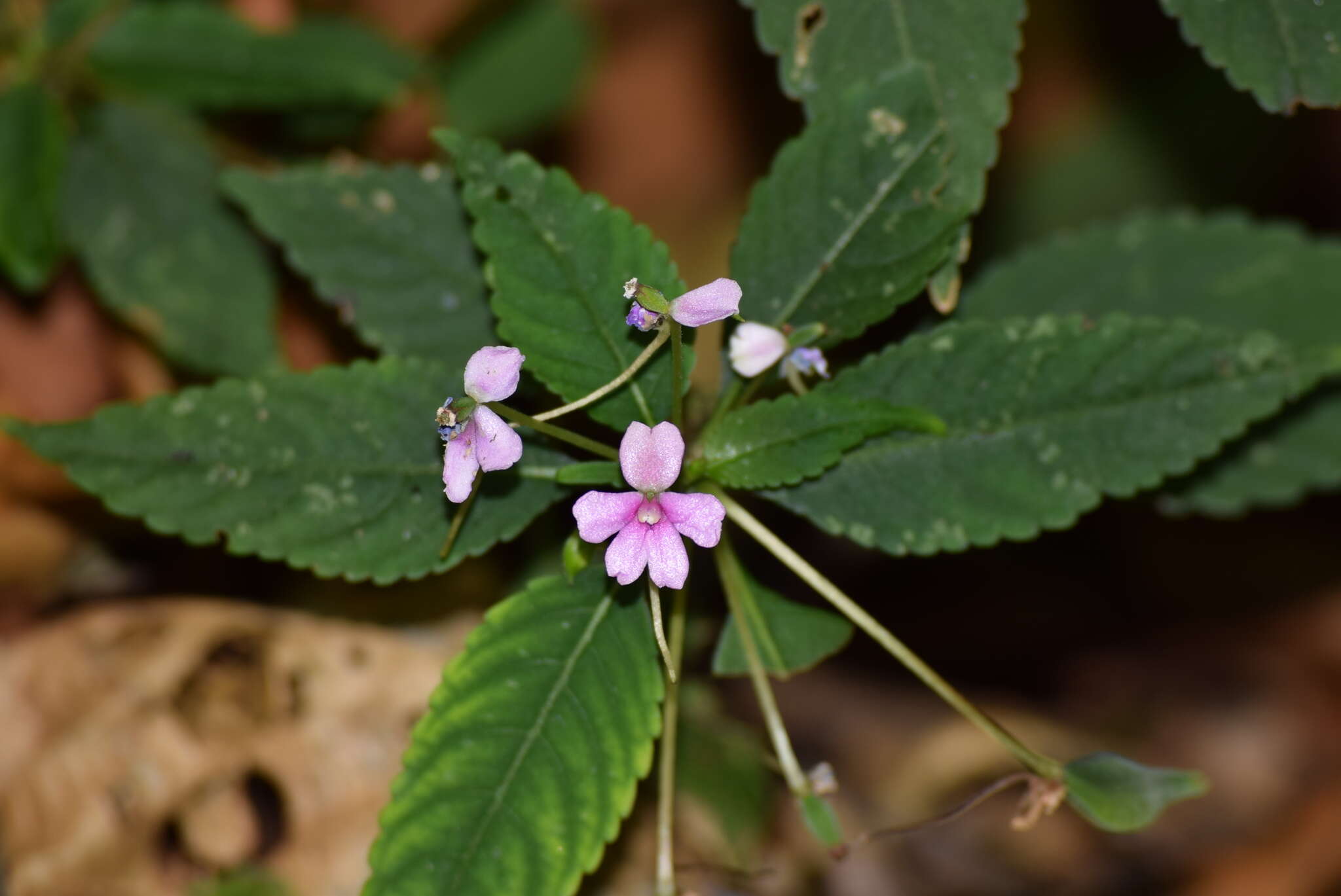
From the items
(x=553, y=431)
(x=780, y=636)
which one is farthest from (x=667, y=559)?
(x=780, y=636)

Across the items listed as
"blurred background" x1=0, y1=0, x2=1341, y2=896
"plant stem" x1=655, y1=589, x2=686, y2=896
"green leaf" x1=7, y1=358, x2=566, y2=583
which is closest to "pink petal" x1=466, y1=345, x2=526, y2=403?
"green leaf" x1=7, y1=358, x2=566, y2=583

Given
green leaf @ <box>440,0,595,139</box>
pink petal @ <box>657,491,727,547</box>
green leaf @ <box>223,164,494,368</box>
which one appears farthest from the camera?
green leaf @ <box>440,0,595,139</box>

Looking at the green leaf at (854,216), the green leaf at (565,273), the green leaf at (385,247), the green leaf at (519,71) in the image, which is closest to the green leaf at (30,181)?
the green leaf at (385,247)

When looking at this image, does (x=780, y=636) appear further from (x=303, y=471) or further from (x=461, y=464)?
(x=303, y=471)

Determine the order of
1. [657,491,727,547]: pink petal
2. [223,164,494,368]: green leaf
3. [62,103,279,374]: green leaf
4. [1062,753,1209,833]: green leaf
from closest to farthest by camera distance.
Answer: [657,491,727,547]: pink petal → [1062,753,1209,833]: green leaf → [223,164,494,368]: green leaf → [62,103,279,374]: green leaf

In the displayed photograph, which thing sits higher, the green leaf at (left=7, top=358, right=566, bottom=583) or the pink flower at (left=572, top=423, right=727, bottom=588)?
the green leaf at (left=7, top=358, right=566, bottom=583)

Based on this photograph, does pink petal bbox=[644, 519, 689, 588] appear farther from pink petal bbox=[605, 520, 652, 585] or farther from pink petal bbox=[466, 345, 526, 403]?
pink petal bbox=[466, 345, 526, 403]

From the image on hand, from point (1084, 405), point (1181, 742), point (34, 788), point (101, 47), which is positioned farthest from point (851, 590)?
point (101, 47)

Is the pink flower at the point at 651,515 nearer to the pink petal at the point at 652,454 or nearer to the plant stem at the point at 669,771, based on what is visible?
the pink petal at the point at 652,454
